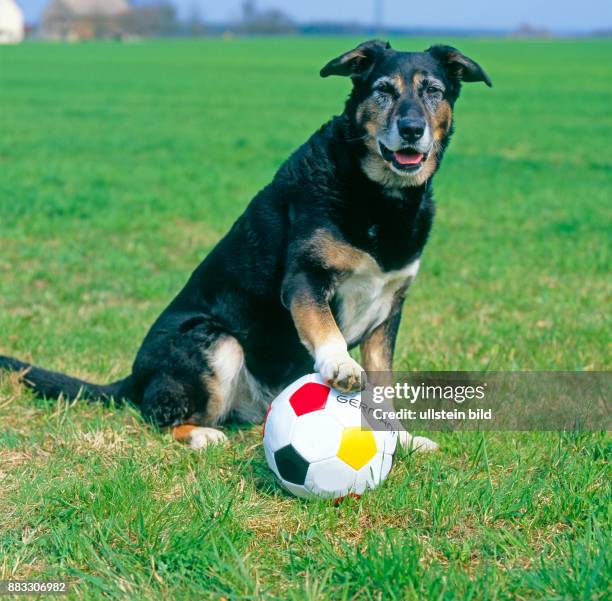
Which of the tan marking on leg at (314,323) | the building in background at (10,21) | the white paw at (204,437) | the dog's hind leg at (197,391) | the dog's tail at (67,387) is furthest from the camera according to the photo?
the building in background at (10,21)

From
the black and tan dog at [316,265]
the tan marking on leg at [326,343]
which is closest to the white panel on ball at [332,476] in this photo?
the tan marking on leg at [326,343]

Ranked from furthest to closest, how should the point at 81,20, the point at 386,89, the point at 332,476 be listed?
the point at 81,20, the point at 386,89, the point at 332,476

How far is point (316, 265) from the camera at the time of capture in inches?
152

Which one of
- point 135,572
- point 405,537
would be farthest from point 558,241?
point 135,572

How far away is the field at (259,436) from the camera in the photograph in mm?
2891

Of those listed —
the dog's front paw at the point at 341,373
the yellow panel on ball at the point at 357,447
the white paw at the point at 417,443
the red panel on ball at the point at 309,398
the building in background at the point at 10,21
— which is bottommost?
the white paw at the point at 417,443

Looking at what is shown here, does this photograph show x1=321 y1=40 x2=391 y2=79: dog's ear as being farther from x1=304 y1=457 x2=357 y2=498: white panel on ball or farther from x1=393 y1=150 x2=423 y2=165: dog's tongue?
x1=304 y1=457 x2=357 y2=498: white panel on ball

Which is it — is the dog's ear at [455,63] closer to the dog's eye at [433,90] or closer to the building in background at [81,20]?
the dog's eye at [433,90]

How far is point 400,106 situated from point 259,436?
1.75 metres

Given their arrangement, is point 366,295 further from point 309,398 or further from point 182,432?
point 182,432

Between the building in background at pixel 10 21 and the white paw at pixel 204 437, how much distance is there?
394ft

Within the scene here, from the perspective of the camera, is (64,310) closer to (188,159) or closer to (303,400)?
(303,400)

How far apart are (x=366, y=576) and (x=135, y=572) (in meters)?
0.77

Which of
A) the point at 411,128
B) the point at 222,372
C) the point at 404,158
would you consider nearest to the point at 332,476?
the point at 222,372
